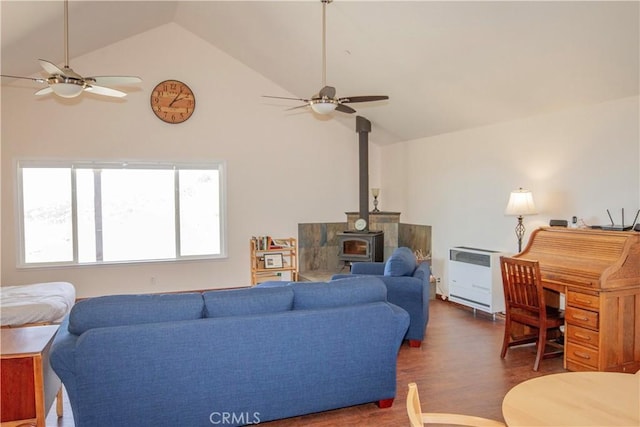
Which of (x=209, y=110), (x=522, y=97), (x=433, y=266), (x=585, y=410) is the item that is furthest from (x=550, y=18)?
(x=209, y=110)

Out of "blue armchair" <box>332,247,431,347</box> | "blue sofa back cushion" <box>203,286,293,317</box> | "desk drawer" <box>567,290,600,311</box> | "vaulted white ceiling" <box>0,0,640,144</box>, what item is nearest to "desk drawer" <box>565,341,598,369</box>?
"desk drawer" <box>567,290,600,311</box>

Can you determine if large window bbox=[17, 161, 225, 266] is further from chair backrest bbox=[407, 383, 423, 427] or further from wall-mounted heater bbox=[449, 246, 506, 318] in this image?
chair backrest bbox=[407, 383, 423, 427]

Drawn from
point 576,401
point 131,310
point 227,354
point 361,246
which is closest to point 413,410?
point 576,401

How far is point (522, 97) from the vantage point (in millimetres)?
4840

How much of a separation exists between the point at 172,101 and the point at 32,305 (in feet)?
12.6

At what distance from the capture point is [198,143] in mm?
7129

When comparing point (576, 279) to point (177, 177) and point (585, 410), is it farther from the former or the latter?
point (177, 177)

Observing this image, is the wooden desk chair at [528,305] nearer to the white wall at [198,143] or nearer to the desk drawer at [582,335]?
the desk drawer at [582,335]

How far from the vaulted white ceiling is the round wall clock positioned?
0.89 meters

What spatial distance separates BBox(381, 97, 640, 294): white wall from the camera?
422 cm

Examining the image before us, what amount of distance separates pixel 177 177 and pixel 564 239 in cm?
560

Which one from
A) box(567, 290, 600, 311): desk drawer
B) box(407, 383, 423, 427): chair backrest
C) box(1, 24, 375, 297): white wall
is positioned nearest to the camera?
box(407, 383, 423, 427): chair backrest

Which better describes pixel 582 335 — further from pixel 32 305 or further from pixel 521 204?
pixel 32 305

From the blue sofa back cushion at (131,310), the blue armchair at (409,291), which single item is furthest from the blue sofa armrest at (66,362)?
the blue armchair at (409,291)
